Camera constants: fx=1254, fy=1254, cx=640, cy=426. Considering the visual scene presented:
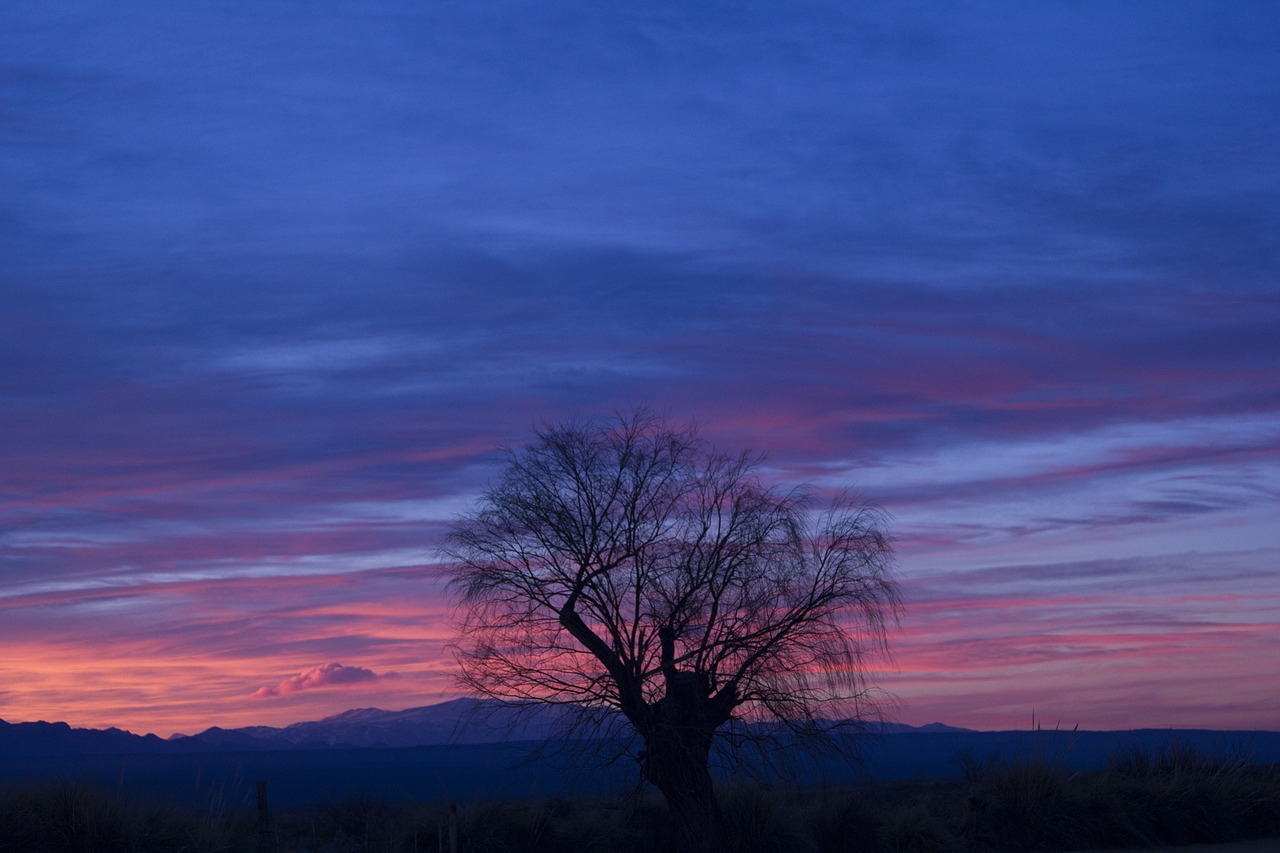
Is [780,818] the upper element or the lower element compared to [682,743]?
lower

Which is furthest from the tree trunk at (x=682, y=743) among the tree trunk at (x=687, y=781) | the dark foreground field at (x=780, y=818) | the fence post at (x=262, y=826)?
the fence post at (x=262, y=826)

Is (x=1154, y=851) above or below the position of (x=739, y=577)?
below

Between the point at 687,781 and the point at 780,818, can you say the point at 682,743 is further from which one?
the point at 780,818

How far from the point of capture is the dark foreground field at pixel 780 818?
69.8 ft

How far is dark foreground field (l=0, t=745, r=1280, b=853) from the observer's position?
21281mm

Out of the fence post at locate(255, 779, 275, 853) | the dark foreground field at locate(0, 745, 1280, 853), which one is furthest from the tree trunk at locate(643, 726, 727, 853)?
the fence post at locate(255, 779, 275, 853)

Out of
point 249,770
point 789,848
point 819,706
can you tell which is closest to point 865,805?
point 789,848

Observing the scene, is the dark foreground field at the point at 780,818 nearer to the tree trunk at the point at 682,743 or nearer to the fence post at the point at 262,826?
the fence post at the point at 262,826

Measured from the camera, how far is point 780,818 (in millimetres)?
26156

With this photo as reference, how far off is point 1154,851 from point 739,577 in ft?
38.9

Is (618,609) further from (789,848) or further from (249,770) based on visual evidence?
(249,770)

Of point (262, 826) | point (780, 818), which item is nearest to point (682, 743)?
point (780, 818)

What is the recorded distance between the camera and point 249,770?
10706 centimetres

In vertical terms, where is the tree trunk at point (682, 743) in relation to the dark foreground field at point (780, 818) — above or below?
above
